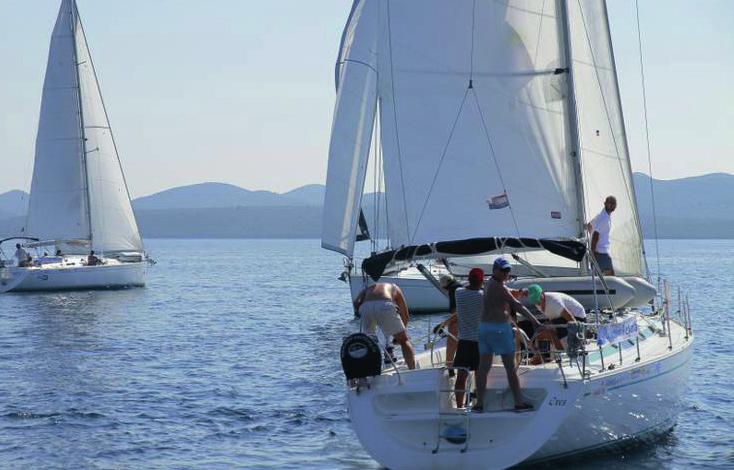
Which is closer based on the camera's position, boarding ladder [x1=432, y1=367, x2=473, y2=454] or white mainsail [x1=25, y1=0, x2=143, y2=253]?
boarding ladder [x1=432, y1=367, x2=473, y2=454]

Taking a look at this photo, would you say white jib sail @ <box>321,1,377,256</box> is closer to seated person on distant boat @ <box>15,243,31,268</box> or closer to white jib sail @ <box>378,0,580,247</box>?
white jib sail @ <box>378,0,580,247</box>

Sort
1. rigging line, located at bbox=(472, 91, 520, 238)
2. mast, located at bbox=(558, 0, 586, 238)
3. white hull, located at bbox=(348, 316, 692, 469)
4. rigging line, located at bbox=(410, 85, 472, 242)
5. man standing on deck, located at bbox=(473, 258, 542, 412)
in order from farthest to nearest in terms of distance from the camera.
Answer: mast, located at bbox=(558, 0, 586, 238)
rigging line, located at bbox=(410, 85, 472, 242)
rigging line, located at bbox=(472, 91, 520, 238)
man standing on deck, located at bbox=(473, 258, 542, 412)
white hull, located at bbox=(348, 316, 692, 469)

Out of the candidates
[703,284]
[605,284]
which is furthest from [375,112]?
[703,284]

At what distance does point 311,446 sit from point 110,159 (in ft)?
131

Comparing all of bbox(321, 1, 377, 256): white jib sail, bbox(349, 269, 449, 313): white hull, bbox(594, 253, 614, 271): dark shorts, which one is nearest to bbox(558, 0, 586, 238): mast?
bbox(594, 253, 614, 271): dark shorts

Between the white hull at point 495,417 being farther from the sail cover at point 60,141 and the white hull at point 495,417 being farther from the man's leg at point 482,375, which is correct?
the sail cover at point 60,141

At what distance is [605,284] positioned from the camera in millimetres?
17062

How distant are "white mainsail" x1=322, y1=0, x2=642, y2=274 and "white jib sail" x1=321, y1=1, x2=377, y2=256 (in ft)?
54.8

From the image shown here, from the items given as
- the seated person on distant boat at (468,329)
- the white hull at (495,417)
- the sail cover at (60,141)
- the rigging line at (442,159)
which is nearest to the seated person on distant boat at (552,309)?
the white hull at (495,417)

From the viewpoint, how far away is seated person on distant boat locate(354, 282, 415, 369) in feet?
49.6

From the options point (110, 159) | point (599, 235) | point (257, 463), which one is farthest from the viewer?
point (110, 159)

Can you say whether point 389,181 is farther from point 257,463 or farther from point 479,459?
point 479,459

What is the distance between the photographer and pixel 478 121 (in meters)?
17.3

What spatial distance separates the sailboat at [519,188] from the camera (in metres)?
14.1
